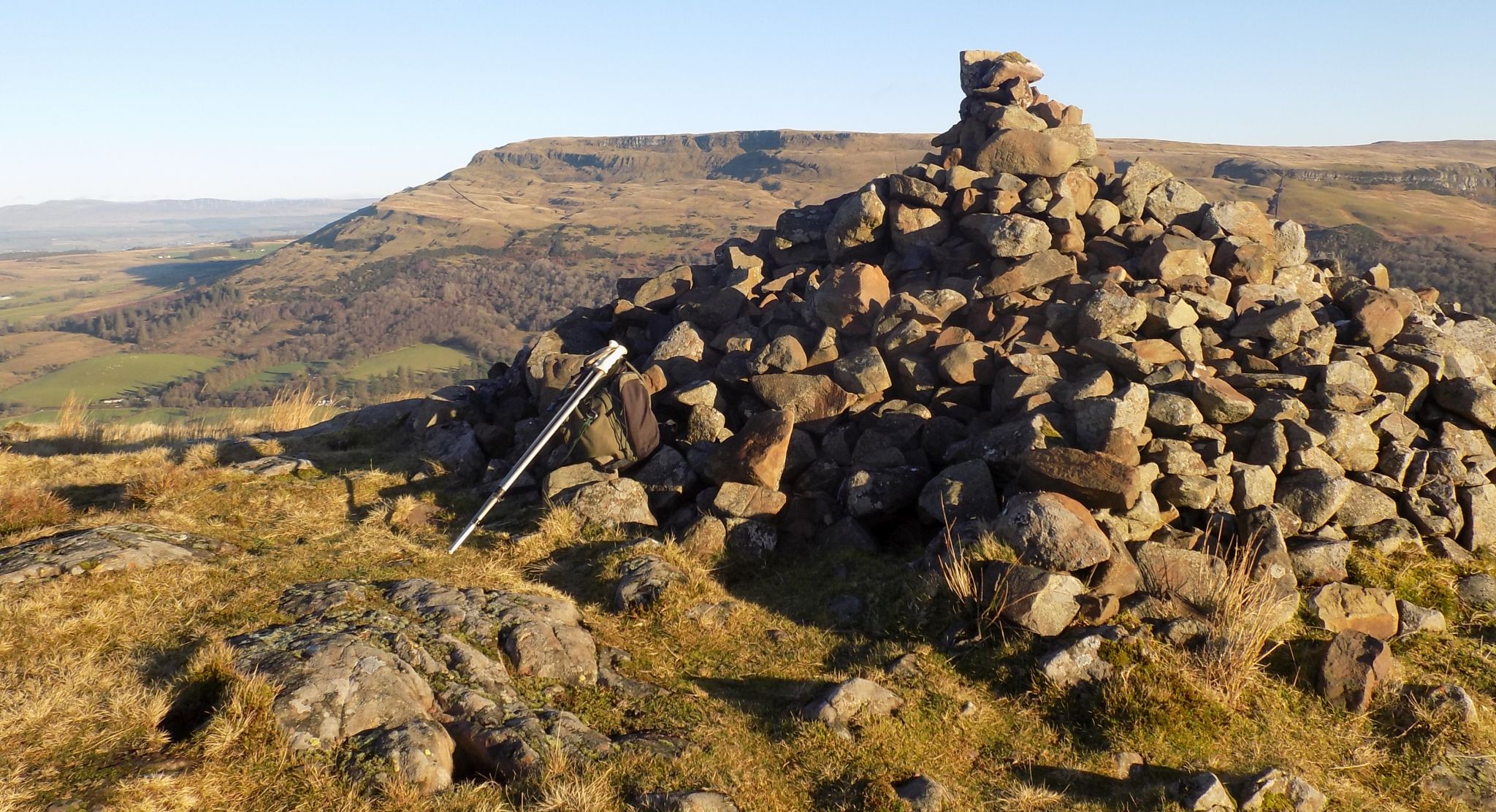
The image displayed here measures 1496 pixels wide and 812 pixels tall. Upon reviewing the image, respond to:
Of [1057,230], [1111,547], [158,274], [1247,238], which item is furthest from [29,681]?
[158,274]

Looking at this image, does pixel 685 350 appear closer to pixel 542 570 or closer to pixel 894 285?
pixel 894 285

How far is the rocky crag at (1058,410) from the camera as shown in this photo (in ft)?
26.5

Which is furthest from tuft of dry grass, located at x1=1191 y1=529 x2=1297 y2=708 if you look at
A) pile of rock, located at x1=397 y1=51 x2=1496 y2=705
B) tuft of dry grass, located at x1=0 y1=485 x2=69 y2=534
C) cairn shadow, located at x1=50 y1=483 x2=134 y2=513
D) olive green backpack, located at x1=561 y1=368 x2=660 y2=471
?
cairn shadow, located at x1=50 y1=483 x2=134 y2=513

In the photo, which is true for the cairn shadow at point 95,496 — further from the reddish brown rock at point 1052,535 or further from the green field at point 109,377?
the green field at point 109,377

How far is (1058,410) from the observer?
10.1m

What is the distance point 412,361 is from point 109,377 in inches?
1255

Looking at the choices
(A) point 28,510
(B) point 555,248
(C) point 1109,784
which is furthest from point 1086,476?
(B) point 555,248

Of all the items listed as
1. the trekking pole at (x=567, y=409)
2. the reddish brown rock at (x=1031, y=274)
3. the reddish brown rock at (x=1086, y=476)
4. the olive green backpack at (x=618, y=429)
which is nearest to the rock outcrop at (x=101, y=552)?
the trekking pole at (x=567, y=409)

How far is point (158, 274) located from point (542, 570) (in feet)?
714

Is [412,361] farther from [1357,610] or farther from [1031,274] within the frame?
[1357,610]

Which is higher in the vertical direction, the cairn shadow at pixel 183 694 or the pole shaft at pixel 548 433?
the pole shaft at pixel 548 433

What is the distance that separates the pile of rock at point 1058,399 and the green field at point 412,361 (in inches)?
3274

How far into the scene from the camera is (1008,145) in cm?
1505

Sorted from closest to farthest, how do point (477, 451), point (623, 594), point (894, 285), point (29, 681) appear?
point (29, 681) < point (623, 594) < point (477, 451) < point (894, 285)
